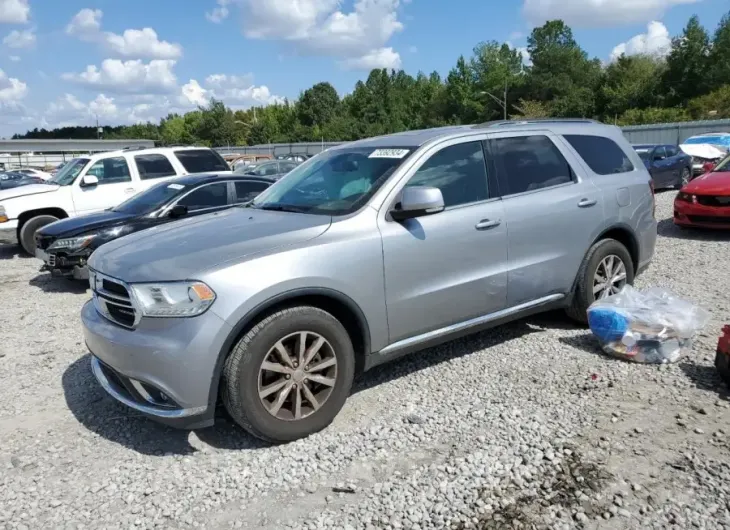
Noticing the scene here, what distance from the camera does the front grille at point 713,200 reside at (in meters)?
9.44

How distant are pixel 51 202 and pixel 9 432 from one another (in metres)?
7.63

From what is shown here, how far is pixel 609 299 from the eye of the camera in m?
4.86

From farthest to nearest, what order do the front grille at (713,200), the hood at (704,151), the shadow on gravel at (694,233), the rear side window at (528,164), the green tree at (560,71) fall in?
1. the green tree at (560,71)
2. the hood at (704,151)
3. the shadow on gravel at (694,233)
4. the front grille at (713,200)
5. the rear side window at (528,164)

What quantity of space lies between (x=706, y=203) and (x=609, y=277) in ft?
18.2

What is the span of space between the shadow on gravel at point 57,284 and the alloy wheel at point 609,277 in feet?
21.0

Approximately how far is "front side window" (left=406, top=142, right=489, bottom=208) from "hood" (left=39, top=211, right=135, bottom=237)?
5.19 metres

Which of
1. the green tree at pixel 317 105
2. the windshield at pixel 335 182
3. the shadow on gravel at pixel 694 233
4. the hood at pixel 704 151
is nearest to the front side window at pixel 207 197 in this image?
the windshield at pixel 335 182

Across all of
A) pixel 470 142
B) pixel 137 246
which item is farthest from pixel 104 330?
pixel 470 142

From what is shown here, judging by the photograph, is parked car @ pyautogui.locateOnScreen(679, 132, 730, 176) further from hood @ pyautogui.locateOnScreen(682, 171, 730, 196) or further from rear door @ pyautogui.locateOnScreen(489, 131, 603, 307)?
rear door @ pyautogui.locateOnScreen(489, 131, 603, 307)

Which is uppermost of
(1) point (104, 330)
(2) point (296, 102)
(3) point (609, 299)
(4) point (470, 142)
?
(2) point (296, 102)

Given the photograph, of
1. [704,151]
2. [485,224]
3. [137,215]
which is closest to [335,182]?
[485,224]

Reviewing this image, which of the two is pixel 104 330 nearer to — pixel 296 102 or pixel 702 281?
pixel 702 281

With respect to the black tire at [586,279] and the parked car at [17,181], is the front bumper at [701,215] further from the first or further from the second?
the parked car at [17,181]

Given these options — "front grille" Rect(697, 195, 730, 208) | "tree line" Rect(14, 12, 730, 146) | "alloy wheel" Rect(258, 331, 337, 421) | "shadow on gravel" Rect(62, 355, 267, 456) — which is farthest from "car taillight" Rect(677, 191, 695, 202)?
"tree line" Rect(14, 12, 730, 146)
